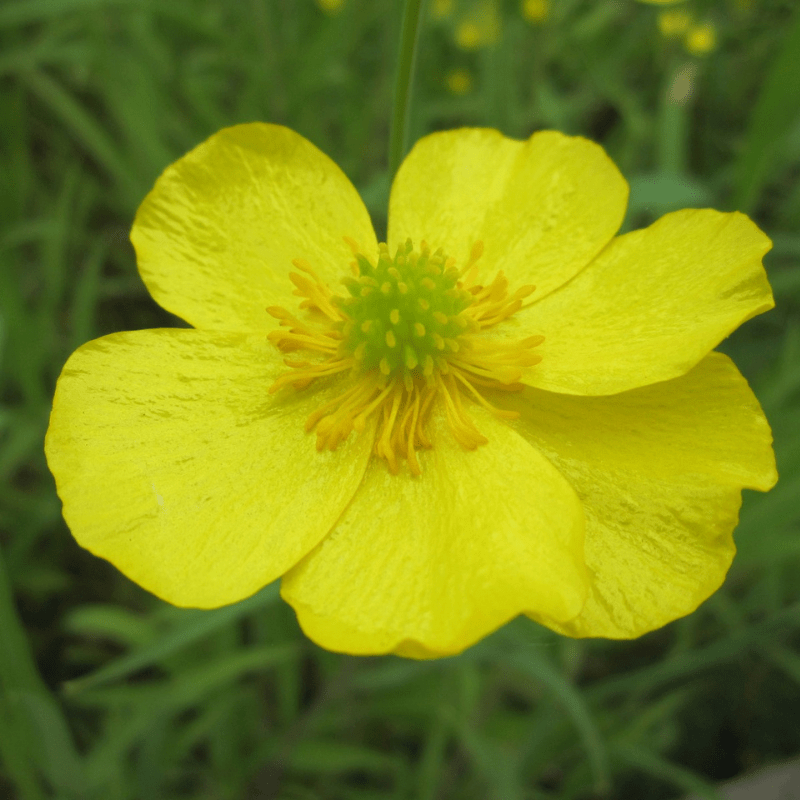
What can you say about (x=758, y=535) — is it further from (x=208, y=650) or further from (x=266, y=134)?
(x=208, y=650)

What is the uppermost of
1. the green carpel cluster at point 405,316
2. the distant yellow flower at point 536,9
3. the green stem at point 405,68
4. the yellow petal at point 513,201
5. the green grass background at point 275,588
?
the green stem at point 405,68

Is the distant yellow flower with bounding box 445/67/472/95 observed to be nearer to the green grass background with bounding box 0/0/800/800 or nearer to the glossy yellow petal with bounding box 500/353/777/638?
the green grass background with bounding box 0/0/800/800

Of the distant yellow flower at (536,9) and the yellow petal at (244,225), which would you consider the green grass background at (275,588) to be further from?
the yellow petal at (244,225)

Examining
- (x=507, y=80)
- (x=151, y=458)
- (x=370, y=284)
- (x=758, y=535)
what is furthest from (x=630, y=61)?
(x=151, y=458)

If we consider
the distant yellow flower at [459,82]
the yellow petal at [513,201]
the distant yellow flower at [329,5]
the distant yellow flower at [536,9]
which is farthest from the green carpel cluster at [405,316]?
the distant yellow flower at [459,82]

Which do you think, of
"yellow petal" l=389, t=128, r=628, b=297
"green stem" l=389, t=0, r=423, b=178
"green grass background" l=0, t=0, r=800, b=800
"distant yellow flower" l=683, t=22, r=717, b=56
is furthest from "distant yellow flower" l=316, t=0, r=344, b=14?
"green stem" l=389, t=0, r=423, b=178

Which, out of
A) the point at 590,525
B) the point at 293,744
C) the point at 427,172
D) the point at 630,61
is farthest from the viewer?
the point at 630,61

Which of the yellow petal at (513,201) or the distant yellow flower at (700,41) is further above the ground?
the yellow petal at (513,201)
